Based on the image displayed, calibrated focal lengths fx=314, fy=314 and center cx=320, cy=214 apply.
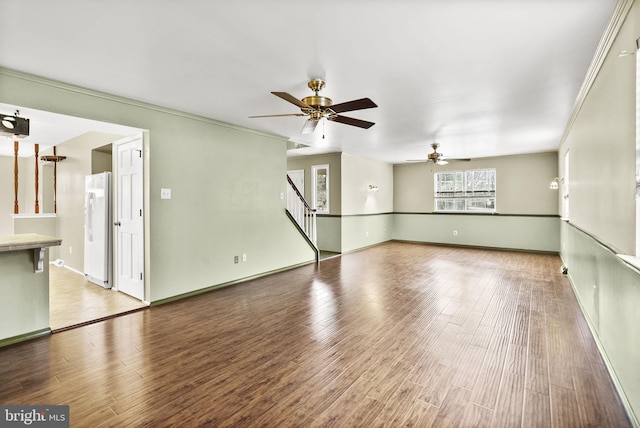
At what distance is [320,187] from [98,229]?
16.3 feet

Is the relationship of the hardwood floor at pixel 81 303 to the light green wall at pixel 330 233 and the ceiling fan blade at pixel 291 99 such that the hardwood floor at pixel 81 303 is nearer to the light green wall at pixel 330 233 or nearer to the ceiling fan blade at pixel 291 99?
the ceiling fan blade at pixel 291 99

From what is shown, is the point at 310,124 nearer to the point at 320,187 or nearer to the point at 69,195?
the point at 320,187

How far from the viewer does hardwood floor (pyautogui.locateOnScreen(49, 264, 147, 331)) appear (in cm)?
354

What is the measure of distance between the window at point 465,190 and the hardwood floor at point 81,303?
322 inches

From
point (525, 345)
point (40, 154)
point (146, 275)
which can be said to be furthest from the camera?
point (40, 154)

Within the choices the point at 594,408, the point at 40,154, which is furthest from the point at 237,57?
the point at 40,154

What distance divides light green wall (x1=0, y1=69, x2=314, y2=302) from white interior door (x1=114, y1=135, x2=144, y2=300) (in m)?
0.25

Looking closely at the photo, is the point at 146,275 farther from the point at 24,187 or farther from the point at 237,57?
the point at 24,187

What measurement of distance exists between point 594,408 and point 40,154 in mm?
9120

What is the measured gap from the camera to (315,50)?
102 inches

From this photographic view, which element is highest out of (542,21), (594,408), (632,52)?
(542,21)

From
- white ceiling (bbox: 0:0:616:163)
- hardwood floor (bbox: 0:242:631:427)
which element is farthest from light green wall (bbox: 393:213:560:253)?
white ceiling (bbox: 0:0:616:163)

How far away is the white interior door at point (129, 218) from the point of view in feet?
13.7

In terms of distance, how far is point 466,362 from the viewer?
2570 mm
